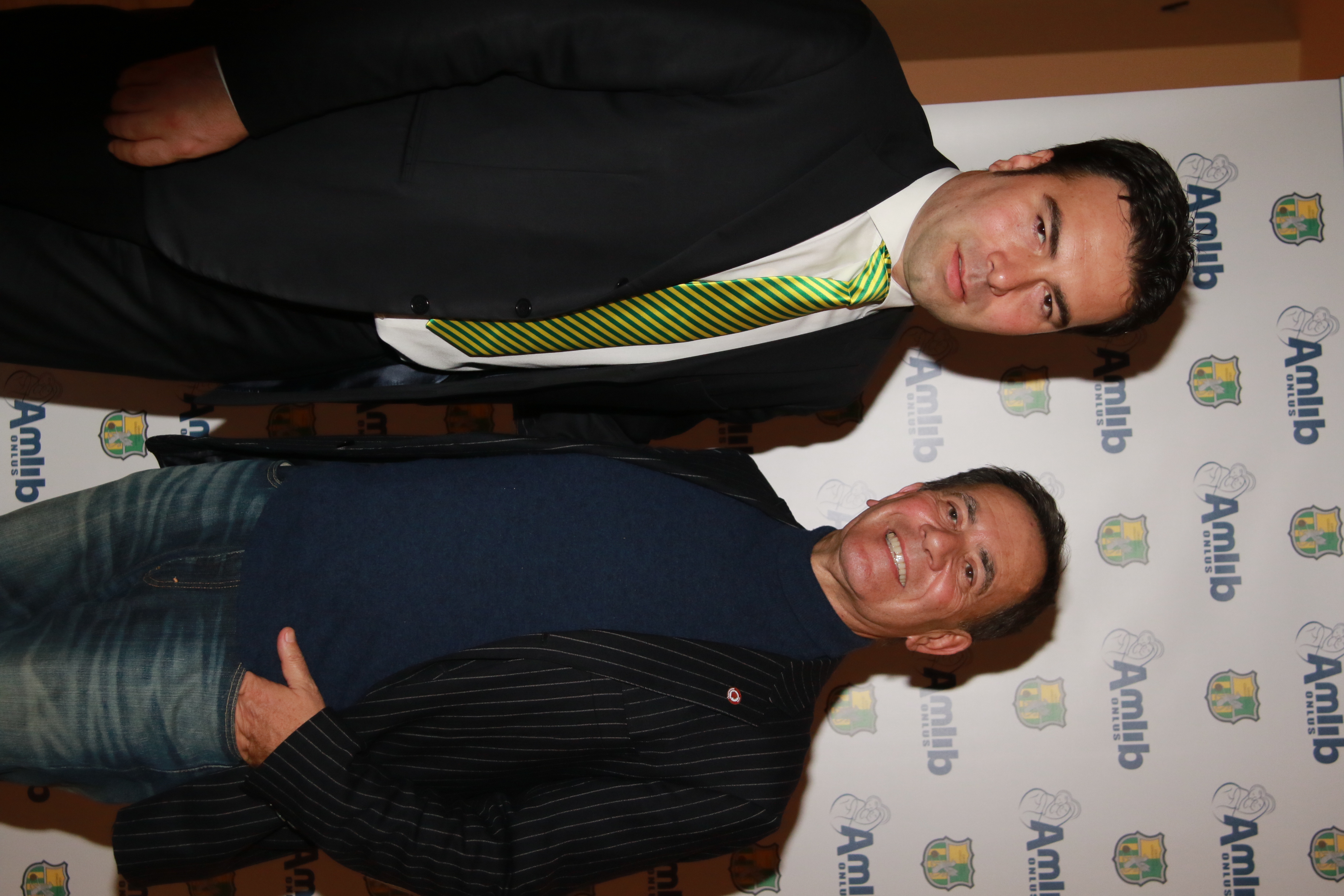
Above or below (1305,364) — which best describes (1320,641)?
below

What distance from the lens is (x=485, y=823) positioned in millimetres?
1393

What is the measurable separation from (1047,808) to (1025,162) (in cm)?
164

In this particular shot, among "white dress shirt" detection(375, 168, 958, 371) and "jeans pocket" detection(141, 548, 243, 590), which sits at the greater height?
"white dress shirt" detection(375, 168, 958, 371)

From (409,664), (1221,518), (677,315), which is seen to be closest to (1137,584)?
(1221,518)

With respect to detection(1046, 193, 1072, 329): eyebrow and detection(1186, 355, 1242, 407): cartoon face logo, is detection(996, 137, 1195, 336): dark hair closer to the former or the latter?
detection(1046, 193, 1072, 329): eyebrow

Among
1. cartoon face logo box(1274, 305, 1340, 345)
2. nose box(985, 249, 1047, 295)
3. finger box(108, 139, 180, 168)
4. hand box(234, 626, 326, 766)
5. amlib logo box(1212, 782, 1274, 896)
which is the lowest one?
amlib logo box(1212, 782, 1274, 896)

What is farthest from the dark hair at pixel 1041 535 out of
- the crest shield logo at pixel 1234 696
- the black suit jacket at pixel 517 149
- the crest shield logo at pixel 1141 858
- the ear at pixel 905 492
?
the crest shield logo at pixel 1141 858

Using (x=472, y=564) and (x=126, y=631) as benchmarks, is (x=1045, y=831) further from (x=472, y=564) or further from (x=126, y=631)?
(x=126, y=631)

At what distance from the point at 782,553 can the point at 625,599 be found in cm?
34

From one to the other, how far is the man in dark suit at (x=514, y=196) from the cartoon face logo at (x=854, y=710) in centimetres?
114

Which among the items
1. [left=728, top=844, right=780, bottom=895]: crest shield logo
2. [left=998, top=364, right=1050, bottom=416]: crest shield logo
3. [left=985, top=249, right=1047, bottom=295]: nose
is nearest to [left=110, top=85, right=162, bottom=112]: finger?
[left=985, top=249, right=1047, bottom=295]: nose

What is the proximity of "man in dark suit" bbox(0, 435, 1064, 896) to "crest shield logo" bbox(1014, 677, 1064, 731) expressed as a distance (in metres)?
0.96

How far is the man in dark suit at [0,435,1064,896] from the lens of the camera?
134cm

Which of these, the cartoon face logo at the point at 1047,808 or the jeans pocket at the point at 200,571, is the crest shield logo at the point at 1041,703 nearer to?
the cartoon face logo at the point at 1047,808
